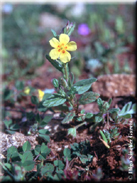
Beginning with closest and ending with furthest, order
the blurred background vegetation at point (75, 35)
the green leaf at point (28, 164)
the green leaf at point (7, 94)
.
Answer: the green leaf at point (28, 164) < the green leaf at point (7, 94) < the blurred background vegetation at point (75, 35)

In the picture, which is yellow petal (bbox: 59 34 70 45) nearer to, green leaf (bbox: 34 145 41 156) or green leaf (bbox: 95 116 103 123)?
green leaf (bbox: 95 116 103 123)

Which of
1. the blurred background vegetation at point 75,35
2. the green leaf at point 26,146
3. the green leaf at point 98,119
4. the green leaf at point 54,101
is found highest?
the blurred background vegetation at point 75,35

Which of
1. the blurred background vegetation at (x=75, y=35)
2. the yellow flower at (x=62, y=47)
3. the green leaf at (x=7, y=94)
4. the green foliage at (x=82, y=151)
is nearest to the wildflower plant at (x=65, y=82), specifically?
the yellow flower at (x=62, y=47)

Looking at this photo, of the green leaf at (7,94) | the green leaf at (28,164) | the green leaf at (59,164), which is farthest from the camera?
the green leaf at (7,94)

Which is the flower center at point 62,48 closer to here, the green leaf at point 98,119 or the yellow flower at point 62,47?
the yellow flower at point 62,47

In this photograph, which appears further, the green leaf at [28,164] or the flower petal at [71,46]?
the flower petal at [71,46]

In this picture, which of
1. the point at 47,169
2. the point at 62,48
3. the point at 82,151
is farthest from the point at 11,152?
the point at 62,48
